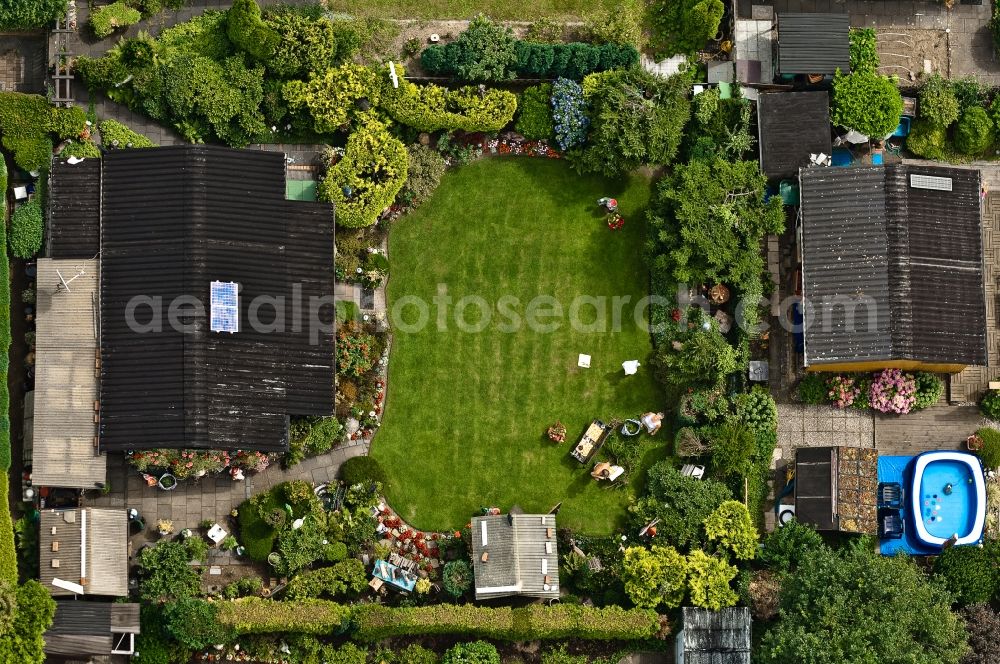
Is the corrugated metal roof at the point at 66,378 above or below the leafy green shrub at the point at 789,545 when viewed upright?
above

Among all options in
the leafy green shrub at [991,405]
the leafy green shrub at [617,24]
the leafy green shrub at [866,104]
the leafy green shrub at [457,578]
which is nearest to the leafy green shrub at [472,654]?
the leafy green shrub at [457,578]

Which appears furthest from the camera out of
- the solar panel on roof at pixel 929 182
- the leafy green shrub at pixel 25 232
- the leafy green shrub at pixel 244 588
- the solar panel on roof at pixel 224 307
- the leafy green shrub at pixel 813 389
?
the leafy green shrub at pixel 813 389

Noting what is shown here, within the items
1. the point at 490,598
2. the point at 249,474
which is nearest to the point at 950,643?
the point at 490,598

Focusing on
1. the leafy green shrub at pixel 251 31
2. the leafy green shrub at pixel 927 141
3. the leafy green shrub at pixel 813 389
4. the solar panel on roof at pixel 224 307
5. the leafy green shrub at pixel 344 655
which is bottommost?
the leafy green shrub at pixel 344 655

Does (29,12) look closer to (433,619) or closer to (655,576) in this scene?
(433,619)

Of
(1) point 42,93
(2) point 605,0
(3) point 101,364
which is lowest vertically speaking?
(3) point 101,364

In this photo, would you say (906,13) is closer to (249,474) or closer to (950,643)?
(950,643)

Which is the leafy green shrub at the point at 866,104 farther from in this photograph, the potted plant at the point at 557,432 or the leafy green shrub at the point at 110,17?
the leafy green shrub at the point at 110,17
